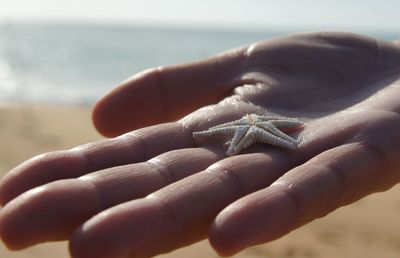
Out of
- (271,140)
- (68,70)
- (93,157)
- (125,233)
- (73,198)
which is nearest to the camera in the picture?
(125,233)

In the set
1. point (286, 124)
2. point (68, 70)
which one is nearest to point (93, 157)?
point (286, 124)

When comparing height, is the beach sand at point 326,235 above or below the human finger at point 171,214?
below

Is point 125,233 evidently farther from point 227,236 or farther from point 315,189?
point 315,189

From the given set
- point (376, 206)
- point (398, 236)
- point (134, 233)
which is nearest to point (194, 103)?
point (134, 233)

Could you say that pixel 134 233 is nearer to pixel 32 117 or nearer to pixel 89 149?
pixel 89 149

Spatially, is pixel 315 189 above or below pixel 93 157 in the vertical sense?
below

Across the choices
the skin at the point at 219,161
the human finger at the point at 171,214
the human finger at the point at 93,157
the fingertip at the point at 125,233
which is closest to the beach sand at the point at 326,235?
the skin at the point at 219,161

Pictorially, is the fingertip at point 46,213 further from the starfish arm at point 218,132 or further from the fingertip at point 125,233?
the starfish arm at point 218,132
